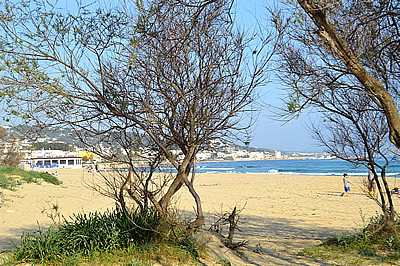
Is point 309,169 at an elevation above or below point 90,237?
below

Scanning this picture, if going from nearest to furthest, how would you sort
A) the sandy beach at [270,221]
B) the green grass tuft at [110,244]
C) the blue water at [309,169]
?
the green grass tuft at [110,244] < the sandy beach at [270,221] < the blue water at [309,169]

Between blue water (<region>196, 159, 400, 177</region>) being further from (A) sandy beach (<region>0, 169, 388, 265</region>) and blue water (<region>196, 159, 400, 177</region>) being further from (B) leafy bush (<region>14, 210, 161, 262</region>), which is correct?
(B) leafy bush (<region>14, 210, 161, 262</region>)

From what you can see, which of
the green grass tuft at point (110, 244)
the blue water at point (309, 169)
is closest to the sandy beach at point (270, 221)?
the green grass tuft at point (110, 244)

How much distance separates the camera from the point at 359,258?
22.7 ft

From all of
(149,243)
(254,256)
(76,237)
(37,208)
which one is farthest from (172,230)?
(37,208)

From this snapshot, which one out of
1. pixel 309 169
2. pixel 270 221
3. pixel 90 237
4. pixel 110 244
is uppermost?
pixel 90 237

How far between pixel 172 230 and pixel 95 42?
10.7 ft

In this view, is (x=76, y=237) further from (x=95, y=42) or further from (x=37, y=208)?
(x=37, y=208)

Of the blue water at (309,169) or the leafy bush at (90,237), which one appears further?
the blue water at (309,169)

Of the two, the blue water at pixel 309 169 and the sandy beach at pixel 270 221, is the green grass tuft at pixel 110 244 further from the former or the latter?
the blue water at pixel 309 169

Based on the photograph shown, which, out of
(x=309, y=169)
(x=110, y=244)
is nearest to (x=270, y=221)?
(x=110, y=244)

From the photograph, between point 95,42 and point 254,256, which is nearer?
point 95,42

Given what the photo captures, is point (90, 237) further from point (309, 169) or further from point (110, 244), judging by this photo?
point (309, 169)

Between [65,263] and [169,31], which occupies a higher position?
[169,31]
